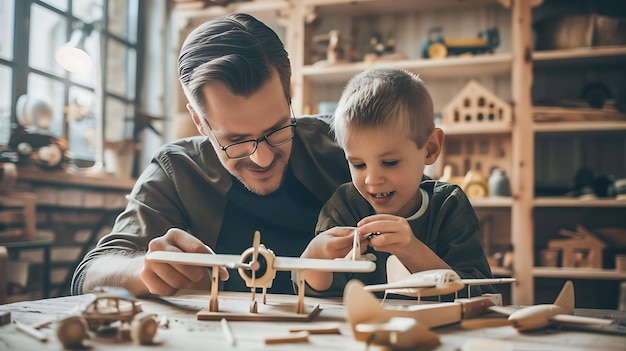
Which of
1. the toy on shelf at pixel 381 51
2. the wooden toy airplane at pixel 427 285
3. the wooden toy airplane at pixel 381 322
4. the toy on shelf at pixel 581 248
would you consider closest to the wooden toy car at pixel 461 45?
the toy on shelf at pixel 381 51

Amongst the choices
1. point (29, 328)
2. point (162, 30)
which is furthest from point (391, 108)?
point (162, 30)

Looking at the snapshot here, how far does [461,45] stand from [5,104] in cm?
242

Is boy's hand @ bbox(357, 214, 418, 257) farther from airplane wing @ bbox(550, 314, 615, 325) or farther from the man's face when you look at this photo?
the man's face

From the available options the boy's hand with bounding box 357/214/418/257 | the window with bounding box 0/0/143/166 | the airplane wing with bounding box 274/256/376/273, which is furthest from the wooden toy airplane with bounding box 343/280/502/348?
the window with bounding box 0/0/143/166

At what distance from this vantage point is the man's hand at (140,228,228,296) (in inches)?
40.4

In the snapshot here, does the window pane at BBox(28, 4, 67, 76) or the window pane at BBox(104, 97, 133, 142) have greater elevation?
the window pane at BBox(28, 4, 67, 76)

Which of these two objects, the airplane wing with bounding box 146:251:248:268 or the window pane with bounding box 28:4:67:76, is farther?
the window pane with bounding box 28:4:67:76

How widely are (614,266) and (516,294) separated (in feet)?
1.73

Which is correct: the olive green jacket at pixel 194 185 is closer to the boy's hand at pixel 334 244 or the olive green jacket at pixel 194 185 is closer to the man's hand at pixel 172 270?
the man's hand at pixel 172 270

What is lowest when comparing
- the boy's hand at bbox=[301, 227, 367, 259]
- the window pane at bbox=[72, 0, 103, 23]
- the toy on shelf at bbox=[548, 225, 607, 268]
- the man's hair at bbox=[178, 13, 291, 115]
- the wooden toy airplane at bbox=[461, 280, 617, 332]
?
the toy on shelf at bbox=[548, 225, 607, 268]

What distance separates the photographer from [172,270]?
3.39 feet

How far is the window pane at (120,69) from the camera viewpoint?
12.1 feet

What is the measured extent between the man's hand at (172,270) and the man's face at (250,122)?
0.46 meters

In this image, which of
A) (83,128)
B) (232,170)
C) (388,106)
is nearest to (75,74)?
(83,128)
